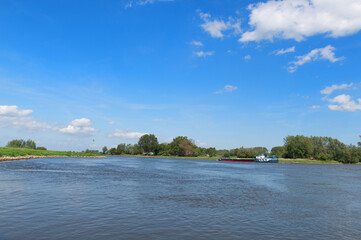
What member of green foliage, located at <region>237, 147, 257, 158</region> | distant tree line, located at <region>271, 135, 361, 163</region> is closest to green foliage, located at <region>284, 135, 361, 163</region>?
distant tree line, located at <region>271, 135, 361, 163</region>

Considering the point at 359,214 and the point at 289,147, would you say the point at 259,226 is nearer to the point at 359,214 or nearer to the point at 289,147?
the point at 359,214

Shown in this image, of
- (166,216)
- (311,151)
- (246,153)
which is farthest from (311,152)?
(166,216)

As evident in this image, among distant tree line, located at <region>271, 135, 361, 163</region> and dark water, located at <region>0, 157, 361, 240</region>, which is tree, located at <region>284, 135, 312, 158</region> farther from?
dark water, located at <region>0, 157, 361, 240</region>

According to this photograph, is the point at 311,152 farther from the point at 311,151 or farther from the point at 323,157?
the point at 323,157

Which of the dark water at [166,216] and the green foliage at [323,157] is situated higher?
the green foliage at [323,157]

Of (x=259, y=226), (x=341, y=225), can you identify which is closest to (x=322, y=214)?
(x=341, y=225)

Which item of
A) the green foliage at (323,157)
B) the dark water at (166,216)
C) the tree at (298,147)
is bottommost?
the dark water at (166,216)

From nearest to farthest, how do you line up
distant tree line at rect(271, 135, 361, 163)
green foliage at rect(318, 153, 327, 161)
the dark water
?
the dark water → distant tree line at rect(271, 135, 361, 163) → green foliage at rect(318, 153, 327, 161)

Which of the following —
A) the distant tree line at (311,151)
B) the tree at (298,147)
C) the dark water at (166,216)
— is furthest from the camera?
the tree at (298,147)

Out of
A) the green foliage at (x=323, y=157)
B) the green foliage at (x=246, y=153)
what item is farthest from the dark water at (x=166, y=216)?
the green foliage at (x=323, y=157)

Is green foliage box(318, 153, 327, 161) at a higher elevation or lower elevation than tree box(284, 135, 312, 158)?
lower

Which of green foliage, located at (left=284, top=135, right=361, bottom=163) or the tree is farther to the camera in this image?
the tree

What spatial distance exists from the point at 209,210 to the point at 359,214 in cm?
1343

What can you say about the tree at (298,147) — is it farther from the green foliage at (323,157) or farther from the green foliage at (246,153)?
the green foliage at (246,153)
